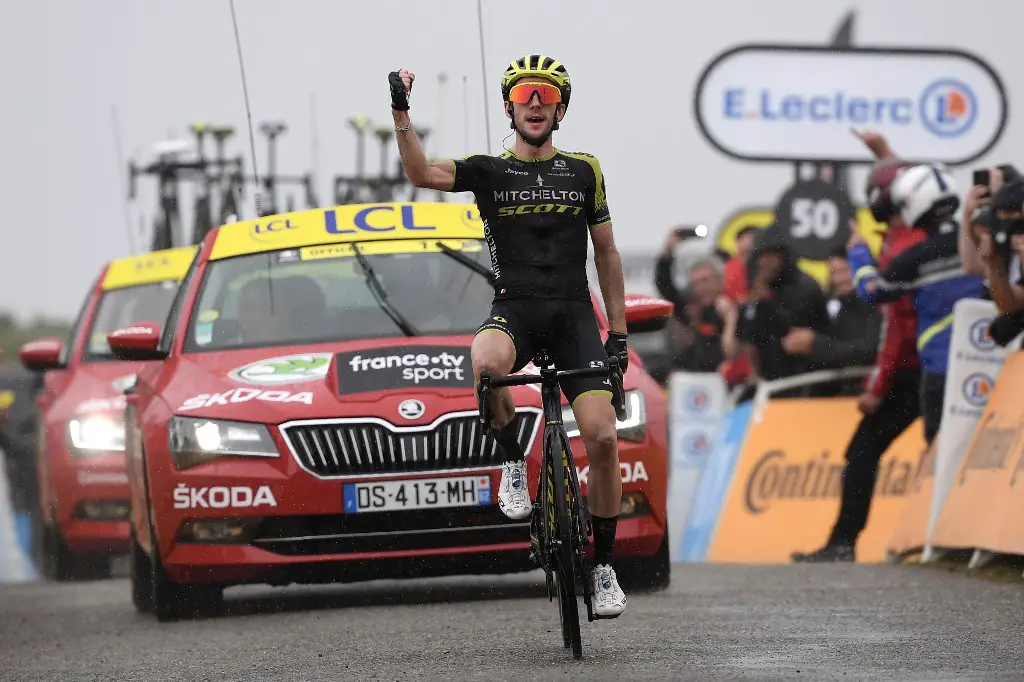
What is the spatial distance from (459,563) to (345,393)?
0.85m

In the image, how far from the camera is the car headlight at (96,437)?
48.4ft

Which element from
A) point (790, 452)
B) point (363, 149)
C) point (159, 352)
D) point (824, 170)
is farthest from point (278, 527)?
point (824, 170)

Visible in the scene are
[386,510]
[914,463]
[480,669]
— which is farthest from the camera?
[914,463]

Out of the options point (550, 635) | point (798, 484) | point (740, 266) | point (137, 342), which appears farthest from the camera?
point (740, 266)

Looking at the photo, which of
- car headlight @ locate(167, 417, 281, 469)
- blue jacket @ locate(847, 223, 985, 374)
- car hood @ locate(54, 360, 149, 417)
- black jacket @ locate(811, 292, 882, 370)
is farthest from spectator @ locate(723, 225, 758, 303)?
car headlight @ locate(167, 417, 281, 469)

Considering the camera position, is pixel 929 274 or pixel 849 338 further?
pixel 849 338

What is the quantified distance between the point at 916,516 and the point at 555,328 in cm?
538

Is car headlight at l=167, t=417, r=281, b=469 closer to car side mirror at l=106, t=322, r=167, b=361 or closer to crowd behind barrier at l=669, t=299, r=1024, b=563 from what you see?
car side mirror at l=106, t=322, r=167, b=361

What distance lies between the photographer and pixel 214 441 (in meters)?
10.2

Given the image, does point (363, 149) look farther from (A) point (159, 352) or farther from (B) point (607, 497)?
(B) point (607, 497)

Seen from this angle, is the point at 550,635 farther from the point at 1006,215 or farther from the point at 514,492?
the point at 1006,215

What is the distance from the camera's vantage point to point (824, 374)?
52.6 feet

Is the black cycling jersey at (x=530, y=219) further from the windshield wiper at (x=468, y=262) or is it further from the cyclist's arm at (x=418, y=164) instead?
the windshield wiper at (x=468, y=262)

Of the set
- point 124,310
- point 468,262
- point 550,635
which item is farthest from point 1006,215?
point 124,310
